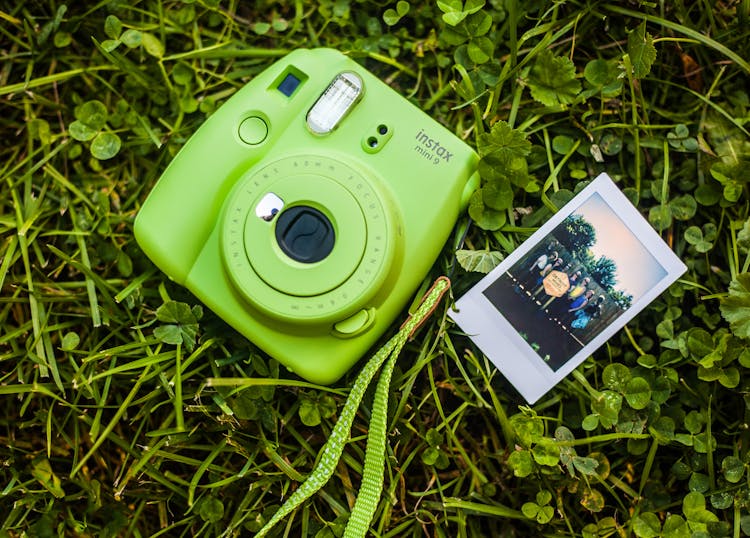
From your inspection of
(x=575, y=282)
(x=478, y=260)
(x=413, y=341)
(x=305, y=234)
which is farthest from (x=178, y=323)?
(x=575, y=282)

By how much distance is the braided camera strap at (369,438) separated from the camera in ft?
4.47

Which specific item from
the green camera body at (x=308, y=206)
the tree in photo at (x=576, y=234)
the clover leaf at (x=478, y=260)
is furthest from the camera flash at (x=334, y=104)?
the tree in photo at (x=576, y=234)

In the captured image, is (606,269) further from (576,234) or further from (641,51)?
(641,51)

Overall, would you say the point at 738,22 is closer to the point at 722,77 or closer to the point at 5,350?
the point at 722,77

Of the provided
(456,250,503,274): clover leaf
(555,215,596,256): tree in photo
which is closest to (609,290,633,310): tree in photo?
(555,215,596,256): tree in photo

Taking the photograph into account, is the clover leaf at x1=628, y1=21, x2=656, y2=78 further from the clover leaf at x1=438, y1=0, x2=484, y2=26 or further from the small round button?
the small round button

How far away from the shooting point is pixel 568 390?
148cm

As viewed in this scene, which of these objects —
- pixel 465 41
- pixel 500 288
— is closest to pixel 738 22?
pixel 465 41

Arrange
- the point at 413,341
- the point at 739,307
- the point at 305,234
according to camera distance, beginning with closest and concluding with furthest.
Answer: the point at 305,234, the point at 739,307, the point at 413,341

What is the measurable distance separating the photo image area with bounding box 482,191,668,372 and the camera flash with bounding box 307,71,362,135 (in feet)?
1.48

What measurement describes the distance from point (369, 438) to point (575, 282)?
0.51 metres

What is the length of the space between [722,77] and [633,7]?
25 centimetres

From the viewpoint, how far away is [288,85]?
1368 millimetres

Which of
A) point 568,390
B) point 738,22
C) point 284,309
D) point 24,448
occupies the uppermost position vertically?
point 738,22
